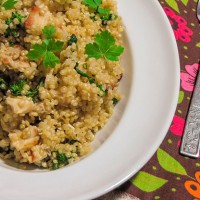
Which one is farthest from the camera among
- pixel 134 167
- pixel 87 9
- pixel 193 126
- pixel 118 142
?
pixel 193 126

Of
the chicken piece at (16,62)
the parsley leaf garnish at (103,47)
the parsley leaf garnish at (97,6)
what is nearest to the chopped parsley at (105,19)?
the parsley leaf garnish at (97,6)

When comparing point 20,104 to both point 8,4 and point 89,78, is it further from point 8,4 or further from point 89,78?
point 8,4

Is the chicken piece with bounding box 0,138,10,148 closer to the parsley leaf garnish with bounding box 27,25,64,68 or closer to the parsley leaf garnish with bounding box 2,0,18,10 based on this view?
the parsley leaf garnish with bounding box 27,25,64,68

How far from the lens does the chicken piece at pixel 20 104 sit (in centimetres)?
181

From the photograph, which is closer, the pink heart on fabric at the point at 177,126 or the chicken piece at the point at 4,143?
the chicken piece at the point at 4,143

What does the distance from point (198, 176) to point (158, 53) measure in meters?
0.82

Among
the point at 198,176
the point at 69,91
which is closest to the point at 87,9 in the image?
the point at 69,91

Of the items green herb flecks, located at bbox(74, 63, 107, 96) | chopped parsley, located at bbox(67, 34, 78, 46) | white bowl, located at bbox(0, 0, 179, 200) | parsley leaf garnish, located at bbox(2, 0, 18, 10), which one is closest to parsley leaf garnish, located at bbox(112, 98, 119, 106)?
white bowl, located at bbox(0, 0, 179, 200)

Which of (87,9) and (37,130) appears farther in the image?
(87,9)

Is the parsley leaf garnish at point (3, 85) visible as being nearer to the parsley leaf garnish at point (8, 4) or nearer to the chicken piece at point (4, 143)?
the chicken piece at point (4, 143)

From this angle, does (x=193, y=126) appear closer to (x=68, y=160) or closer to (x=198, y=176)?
(x=198, y=176)

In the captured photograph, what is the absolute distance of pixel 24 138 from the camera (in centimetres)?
185

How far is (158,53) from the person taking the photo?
7.64ft

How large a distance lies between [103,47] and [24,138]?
2.12 feet
